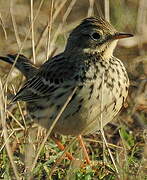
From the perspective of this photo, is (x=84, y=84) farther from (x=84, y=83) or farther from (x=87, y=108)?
(x=87, y=108)

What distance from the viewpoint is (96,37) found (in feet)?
20.2

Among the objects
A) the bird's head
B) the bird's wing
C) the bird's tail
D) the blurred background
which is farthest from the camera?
the bird's tail

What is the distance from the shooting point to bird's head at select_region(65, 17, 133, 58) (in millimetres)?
6074

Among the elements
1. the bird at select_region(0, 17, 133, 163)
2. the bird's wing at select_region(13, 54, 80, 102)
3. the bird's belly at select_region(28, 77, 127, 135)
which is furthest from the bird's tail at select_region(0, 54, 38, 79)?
the bird's belly at select_region(28, 77, 127, 135)

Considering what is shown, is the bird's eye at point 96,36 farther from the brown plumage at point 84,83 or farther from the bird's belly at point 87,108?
the bird's belly at point 87,108

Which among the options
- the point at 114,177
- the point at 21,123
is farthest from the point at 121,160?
the point at 21,123

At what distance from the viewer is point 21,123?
6.97 m

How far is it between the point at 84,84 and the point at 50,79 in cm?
64

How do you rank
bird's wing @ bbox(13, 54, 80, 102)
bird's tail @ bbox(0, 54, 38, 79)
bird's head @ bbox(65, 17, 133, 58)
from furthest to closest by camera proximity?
1. bird's tail @ bbox(0, 54, 38, 79)
2. bird's head @ bbox(65, 17, 133, 58)
3. bird's wing @ bbox(13, 54, 80, 102)

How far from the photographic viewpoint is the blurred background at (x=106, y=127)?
5.69 m

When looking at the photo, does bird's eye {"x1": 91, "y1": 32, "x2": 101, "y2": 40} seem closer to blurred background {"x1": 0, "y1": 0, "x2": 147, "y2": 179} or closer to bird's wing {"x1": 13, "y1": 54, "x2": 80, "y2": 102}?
bird's wing {"x1": 13, "y1": 54, "x2": 80, "y2": 102}

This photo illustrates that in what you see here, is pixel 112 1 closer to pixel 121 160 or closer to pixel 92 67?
pixel 92 67

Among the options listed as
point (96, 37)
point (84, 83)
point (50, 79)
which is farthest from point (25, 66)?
point (84, 83)

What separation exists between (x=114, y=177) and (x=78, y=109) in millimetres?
630
